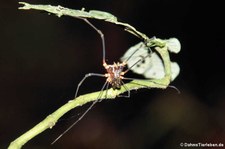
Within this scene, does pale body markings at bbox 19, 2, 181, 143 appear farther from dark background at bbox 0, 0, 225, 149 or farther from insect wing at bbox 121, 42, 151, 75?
dark background at bbox 0, 0, 225, 149

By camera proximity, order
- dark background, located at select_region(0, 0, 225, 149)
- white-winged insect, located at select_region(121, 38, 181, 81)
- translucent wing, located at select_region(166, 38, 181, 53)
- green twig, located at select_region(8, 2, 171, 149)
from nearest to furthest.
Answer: green twig, located at select_region(8, 2, 171, 149) → translucent wing, located at select_region(166, 38, 181, 53) → white-winged insect, located at select_region(121, 38, 181, 81) → dark background, located at select_region(0, 0, 225, 149)

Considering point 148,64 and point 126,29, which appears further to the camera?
point 148,64

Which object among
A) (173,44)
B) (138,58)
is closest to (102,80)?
(138,58)

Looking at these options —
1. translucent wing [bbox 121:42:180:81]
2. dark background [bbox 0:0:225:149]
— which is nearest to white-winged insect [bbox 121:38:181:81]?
translucent wing [bbox 121:42:180:81]

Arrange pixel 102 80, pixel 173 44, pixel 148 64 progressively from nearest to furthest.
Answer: pixel 173 44 < pixel 148 64 < pixel 102 80

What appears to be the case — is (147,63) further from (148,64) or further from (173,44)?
(173,44)

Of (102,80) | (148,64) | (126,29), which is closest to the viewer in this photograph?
(126,29)

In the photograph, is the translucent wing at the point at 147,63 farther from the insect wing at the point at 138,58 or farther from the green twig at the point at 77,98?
the green twig at the point at 77,98

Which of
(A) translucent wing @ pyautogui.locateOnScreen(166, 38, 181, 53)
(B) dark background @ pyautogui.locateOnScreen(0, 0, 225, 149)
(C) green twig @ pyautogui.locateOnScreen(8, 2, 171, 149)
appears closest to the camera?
(C) green twig @ pyautogui.locateOnScreen(8, 2, 171, 149)

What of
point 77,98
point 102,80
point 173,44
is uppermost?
point 173,44
